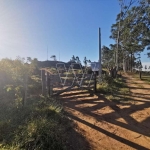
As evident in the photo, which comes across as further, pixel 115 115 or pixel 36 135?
pixel 115 115

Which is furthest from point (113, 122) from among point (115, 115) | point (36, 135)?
point (36, 135)

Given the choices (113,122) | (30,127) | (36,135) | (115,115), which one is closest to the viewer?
(36,135)

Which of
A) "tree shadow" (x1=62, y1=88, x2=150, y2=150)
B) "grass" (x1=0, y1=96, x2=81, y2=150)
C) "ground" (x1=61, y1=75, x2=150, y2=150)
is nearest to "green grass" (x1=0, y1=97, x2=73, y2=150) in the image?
"grass" (x1=0, y1=96, x2=81, y2=150)

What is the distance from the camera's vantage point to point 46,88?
23.9 ft

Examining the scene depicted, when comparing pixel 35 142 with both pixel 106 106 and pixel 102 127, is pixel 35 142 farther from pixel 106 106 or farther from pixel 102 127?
pixel 106 106

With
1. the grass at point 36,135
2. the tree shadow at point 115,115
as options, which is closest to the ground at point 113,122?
the tree shadow at point 115,115

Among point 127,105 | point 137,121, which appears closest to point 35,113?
point 137,121

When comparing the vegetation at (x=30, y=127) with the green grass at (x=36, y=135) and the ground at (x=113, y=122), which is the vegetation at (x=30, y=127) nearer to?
the green grass at (x=36, y=135)

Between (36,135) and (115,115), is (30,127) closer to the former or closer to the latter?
(36,135)

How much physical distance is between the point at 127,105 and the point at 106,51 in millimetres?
41984

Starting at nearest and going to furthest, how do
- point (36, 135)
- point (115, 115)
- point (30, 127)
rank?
point (36, 135) < point (30, 127) < point (115, 115)

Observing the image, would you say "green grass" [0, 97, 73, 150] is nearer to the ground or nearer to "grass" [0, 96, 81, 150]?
"grass" [0, 96, 81, 150]

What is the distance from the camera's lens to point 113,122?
428 cm

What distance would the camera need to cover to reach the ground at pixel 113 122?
10.5 ft
